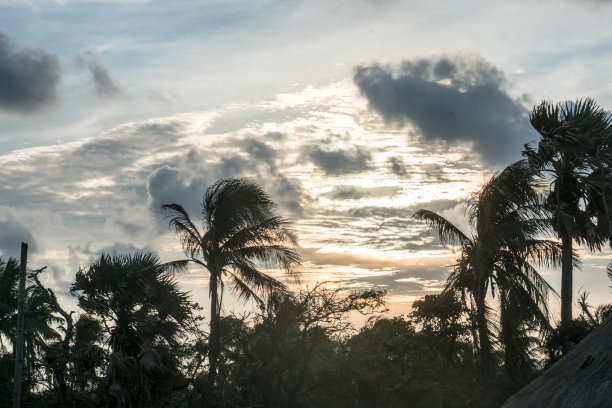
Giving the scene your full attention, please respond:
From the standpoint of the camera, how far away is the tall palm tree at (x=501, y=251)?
3003 centimetres

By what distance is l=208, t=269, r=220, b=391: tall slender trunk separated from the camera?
25.7m

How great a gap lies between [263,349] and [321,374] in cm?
356

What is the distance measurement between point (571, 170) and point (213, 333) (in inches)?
600

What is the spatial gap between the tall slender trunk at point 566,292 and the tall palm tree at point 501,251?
3518 millimetres

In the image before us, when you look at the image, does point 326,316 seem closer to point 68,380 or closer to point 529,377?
point 529,377

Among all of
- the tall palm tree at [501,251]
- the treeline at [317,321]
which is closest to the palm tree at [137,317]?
the treeline at [317,321]

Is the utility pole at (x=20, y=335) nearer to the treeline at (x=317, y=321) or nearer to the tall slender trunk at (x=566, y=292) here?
the treeline at (x=317, y=321)

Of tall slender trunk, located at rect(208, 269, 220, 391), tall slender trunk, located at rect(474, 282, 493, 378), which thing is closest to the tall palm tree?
tall slender trunk, located at rect(474, 282, 493, 378)

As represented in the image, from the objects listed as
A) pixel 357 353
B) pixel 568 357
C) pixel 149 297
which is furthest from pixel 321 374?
pixel 568 357

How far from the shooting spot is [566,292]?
1009 inches

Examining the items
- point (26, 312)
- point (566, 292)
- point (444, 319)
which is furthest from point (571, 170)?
point (26, 312)

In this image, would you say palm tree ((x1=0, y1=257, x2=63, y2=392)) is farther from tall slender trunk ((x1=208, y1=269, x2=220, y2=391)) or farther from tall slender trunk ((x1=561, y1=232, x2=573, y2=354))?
tall slender trunk ((x1=561, y1=232, x2=573, y2=354))

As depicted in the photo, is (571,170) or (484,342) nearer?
(571,170)

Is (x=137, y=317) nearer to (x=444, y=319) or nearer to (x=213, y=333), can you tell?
(x=213, y=333)
